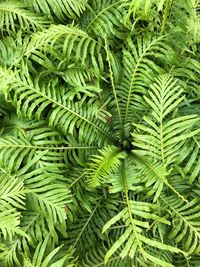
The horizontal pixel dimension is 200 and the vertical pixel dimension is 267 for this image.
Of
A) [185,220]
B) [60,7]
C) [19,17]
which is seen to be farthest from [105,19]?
[185,220]

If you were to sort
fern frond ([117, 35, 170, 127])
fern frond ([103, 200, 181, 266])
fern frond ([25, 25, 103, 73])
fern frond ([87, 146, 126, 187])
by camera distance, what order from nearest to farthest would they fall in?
1. fern frond ([103, 200, 181, 266])
2. fern frond ([87, 146, 126, 187])
3. fern frond ([25, 25, 103, 73])
4. fern frond ([117, 35, 170, 127])

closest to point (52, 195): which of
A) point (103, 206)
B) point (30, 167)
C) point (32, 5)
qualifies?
point (30, 167)

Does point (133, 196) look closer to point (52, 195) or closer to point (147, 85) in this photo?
point (52, 195)

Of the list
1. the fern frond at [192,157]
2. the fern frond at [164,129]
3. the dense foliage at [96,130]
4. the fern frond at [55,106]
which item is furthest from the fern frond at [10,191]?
the fern frond at [192,157]

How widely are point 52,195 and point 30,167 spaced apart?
172mm

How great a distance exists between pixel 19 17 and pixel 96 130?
672 millimetres

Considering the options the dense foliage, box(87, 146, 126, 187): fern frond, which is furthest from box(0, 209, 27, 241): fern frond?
box(87, 146, 126, 187): fern frond

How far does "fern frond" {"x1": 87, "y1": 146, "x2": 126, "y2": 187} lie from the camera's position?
1.53m

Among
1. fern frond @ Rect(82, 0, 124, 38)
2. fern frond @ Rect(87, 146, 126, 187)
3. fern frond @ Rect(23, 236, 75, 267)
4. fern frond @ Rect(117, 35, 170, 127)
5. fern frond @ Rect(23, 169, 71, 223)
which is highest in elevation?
fern frond @ Rect(82, 0, 124, 38)

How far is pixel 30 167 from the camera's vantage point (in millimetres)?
1706

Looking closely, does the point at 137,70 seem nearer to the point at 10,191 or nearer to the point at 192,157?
the point at 192,157

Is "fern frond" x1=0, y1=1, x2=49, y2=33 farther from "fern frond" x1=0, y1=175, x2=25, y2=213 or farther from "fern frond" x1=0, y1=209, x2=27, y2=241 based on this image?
"fern frond" x1=0, y1=209, x2=27, y2=241

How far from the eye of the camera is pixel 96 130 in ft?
5.95

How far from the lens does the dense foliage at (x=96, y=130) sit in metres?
1.61
